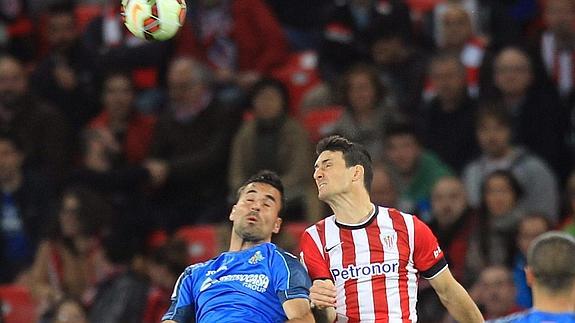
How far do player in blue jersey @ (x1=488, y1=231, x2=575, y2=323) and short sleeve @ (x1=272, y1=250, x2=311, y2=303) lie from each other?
5.02 ft

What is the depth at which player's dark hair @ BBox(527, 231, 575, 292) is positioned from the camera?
635cm

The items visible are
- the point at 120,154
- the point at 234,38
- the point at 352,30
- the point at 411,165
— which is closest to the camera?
the point at 411,165

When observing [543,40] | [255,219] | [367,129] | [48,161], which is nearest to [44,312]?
[48,161]

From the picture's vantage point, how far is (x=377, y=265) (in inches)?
299

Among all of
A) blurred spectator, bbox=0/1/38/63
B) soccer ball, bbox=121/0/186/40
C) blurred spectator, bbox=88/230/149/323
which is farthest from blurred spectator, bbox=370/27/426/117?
soccer ball, bbox=121/0/186/40

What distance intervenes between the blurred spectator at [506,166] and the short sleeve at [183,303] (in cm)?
363

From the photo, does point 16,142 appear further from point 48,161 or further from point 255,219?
point 255,219

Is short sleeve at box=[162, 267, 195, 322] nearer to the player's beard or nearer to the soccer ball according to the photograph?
the player's beard

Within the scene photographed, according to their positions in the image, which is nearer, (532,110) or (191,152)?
(532,110)

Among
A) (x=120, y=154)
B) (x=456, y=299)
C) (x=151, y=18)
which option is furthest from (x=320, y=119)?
(x=456, y=299)

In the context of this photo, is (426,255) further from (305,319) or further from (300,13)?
(300,13)

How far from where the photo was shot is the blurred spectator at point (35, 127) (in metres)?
12.8

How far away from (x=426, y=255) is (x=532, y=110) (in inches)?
165

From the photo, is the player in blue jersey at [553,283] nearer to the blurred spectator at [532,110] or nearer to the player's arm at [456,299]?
the player's arm at [456,299]
